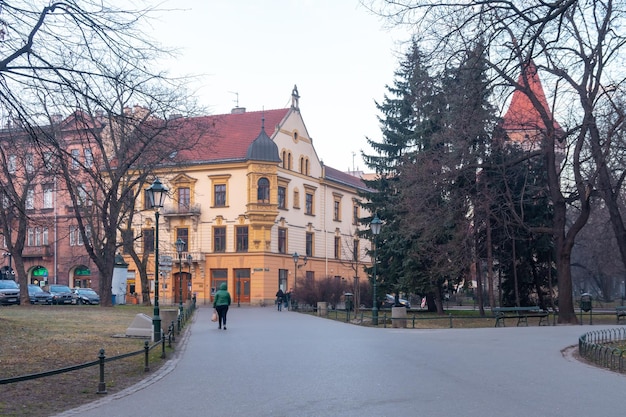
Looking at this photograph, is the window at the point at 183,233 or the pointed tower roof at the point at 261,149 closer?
the pointed tower roof at the point at 261,149

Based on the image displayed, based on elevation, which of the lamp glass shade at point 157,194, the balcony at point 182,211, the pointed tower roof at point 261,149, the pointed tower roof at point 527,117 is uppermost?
the pointed tower roof at point 261,149

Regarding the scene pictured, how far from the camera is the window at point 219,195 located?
6794 centimetres

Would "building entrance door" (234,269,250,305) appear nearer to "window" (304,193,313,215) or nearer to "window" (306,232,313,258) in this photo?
"window" (306,232,313,258)

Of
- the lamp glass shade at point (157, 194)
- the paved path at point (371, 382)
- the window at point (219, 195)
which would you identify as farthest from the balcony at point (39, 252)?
the paved path at point (371, 382)

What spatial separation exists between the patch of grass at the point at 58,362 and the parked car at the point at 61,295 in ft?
106

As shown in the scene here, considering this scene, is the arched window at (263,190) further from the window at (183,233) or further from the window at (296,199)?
the window at (183,233)

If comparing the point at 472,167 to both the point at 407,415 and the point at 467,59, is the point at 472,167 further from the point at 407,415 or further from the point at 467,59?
the point at 407,415

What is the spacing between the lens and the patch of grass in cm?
1109

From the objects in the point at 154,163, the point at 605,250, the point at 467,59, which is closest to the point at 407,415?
the point at 467,59

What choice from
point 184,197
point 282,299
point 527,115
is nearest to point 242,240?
point 184,197

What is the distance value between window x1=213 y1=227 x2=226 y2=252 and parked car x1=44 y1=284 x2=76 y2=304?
1322 cm

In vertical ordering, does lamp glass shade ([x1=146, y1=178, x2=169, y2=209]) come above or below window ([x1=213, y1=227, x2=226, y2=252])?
below

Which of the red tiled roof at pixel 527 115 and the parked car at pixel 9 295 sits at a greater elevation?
the red tiled roof at pixel 527 115

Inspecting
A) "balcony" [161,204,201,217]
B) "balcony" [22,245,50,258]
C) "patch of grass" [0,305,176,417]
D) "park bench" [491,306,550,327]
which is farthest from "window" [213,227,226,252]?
"patch of grass" [0,305,176,417]
